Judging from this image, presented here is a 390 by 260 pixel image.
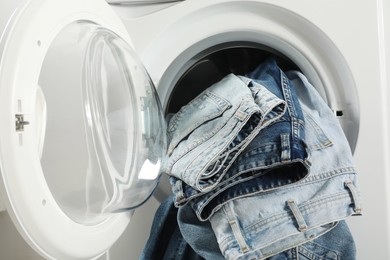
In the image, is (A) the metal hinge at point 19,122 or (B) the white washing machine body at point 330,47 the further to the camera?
(B) the white washing machine body at point 330,47

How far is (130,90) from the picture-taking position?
0.79 meters

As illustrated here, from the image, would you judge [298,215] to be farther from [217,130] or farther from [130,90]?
[130,90]

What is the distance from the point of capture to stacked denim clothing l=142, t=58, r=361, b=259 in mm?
728

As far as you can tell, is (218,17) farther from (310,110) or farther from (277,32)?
(310,110)

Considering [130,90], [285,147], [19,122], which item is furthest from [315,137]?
[19,122]

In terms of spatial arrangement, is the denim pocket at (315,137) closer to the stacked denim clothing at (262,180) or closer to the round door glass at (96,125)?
the stacked denim clothing at (262,180)

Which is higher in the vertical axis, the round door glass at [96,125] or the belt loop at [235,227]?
the round door glass at [96,125]

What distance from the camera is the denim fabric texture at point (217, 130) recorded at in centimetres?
72

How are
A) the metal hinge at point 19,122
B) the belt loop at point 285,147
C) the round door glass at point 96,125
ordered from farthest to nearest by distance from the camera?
the belt loop at point 285,147 < the round door glass at point 96,125 < the metal hinge at point 19,122

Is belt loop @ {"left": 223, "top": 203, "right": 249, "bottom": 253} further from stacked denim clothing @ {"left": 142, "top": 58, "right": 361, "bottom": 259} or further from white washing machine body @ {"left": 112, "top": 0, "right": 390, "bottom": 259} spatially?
white washing machine body @ {"left": 112, "top": 0, "right": 390, "bottom": 259}

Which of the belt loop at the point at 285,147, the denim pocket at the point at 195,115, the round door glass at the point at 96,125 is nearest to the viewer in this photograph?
the round door glass at the point at 96,125

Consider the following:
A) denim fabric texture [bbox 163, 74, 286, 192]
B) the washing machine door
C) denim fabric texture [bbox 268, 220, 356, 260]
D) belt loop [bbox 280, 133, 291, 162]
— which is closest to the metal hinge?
the washing machine door

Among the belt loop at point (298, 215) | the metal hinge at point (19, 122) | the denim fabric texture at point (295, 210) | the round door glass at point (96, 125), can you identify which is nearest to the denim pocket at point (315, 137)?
the denim fabric texture at point (295, 210)

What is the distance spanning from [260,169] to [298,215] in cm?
10
